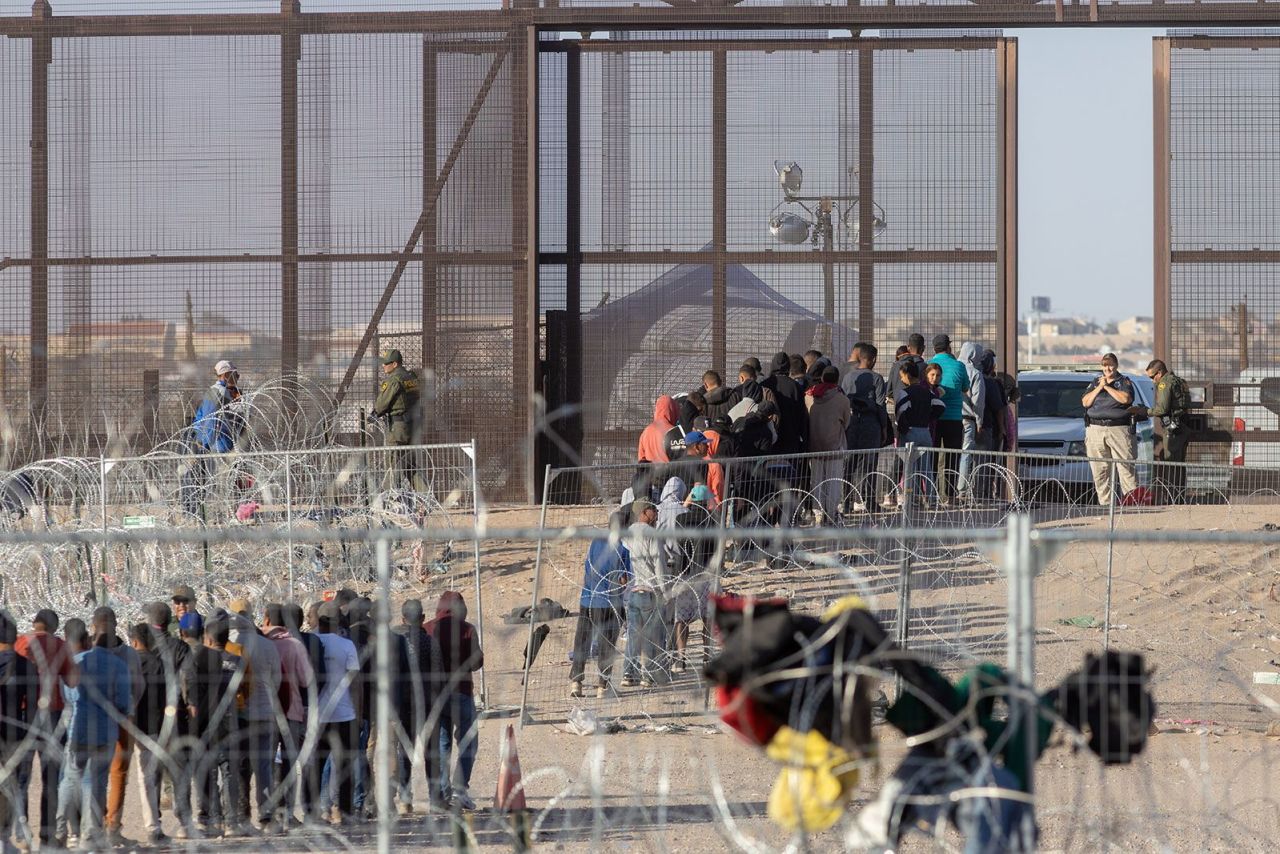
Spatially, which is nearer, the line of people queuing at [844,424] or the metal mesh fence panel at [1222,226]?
the line of people queuing at [844,424]

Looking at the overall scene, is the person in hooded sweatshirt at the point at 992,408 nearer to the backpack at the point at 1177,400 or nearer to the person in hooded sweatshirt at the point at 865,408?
the person in hooded sweatshirt at the point at 865,408

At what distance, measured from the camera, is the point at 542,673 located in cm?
1187

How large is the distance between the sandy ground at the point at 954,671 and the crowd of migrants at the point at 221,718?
14.5 inches

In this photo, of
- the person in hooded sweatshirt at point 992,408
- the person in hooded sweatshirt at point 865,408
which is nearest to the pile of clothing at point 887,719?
the person in hooded sweatshirt at point 865,408

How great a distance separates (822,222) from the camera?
16438 mm

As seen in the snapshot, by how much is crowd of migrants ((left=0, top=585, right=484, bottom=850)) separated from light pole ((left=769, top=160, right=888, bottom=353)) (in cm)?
801

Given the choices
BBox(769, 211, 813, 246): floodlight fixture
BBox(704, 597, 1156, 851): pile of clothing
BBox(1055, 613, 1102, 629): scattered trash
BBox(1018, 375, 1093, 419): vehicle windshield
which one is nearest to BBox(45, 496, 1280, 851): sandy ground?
BBox(1055, 613, 1102, 629): scattered trash

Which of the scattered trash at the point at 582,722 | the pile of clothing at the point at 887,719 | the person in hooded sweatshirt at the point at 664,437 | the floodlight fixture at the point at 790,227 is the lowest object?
the scattered trash at the point at 582,722

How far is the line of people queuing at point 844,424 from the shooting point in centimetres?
1258

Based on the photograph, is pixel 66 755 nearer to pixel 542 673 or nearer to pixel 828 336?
pixel 542 673

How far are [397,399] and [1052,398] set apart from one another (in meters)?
7.80

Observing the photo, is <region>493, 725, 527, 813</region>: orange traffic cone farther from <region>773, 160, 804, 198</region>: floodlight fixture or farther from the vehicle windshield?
the vehicle windshield

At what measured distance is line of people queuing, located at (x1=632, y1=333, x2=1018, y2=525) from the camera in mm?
12578

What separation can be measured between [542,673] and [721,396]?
3.67m
